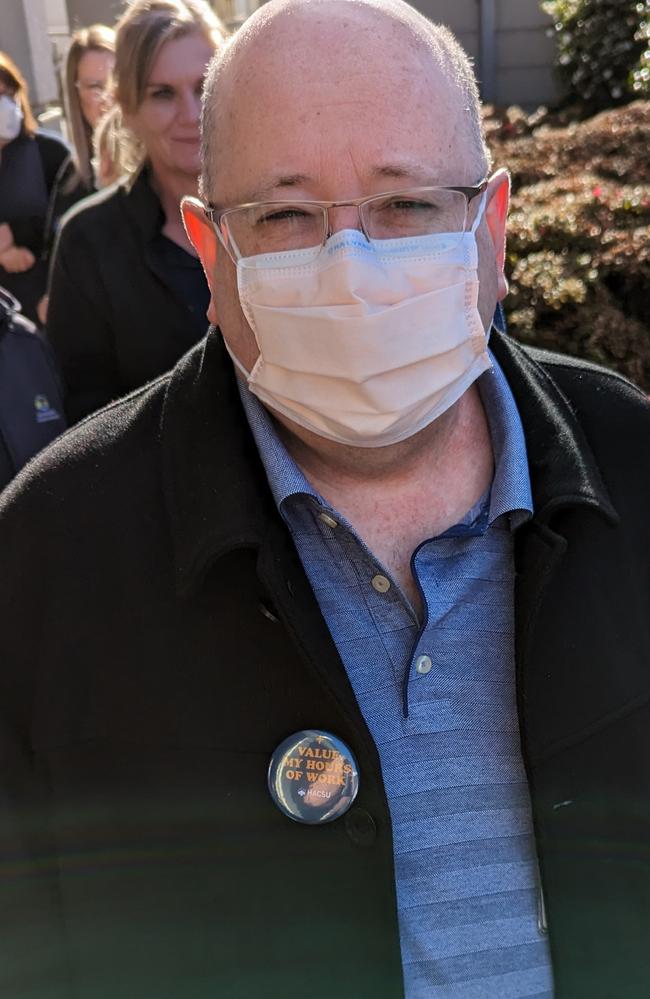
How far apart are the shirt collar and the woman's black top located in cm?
294

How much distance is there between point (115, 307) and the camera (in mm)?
3232

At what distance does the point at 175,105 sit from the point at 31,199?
1.66m

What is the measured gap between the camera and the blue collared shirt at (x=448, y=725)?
1663 mm

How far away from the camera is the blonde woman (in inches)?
127

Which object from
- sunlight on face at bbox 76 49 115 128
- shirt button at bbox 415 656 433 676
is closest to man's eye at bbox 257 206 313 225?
shirt button at bbox 415 656 433 676

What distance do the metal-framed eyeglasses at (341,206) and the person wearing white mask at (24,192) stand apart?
2969 mm

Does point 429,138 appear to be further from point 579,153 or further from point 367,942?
point 579,153

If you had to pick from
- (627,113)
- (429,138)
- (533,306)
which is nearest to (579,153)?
(627,113)

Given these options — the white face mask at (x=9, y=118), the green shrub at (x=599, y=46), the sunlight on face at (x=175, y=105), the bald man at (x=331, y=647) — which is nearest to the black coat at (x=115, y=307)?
the sunlight on face at (x=175, y=105)

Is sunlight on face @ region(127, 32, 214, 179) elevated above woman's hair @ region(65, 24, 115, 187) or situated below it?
above

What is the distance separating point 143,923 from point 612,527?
0.95 meters

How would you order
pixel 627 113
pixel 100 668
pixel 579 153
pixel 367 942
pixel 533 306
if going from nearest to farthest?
pixel 367 942, pixel 100 668, pixel 533 306, pixel 579 153, pixel 627 113

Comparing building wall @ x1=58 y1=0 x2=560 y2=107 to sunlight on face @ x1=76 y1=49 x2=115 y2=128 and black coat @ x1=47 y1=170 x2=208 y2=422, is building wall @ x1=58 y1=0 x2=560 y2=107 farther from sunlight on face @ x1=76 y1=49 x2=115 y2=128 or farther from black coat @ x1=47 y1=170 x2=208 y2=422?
black coat @ x1=47 y1=170 x2=208 y2=422

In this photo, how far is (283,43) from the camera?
173 cm
